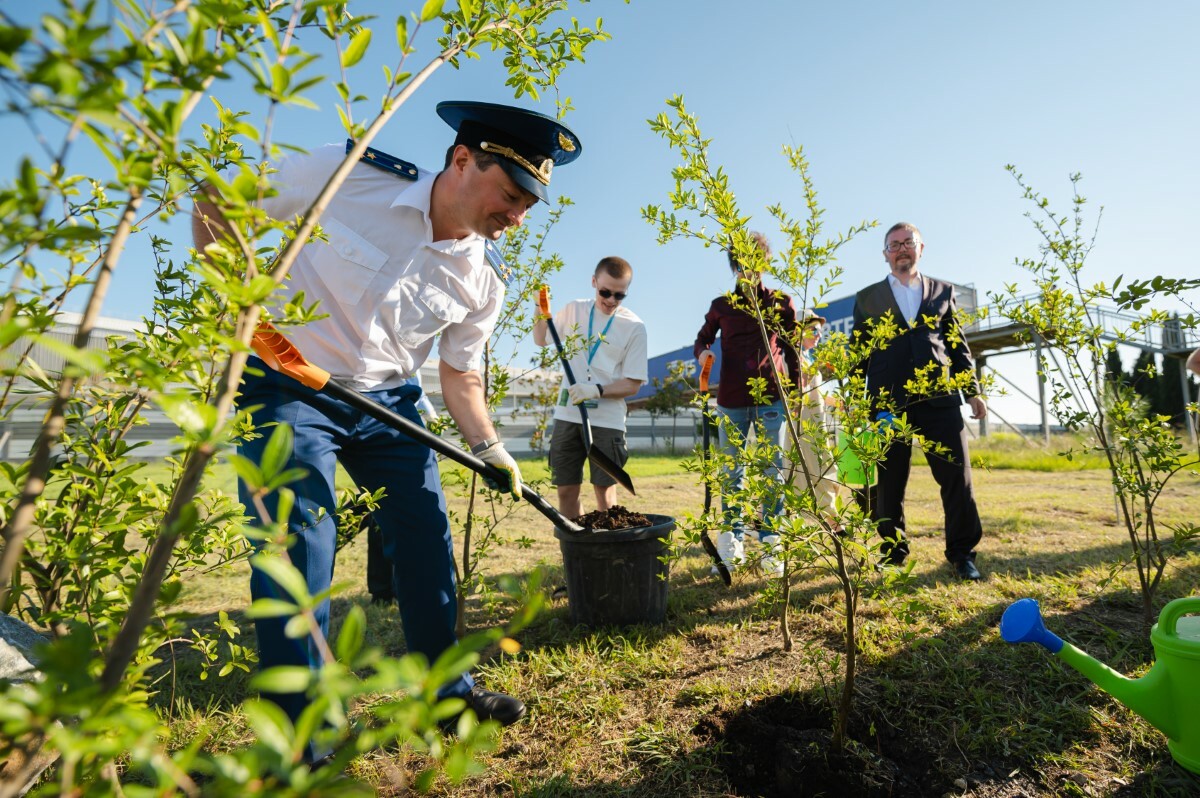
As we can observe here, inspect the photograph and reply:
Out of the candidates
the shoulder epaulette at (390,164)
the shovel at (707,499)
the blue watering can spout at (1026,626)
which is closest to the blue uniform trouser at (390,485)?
the shoulder epaulette at (390,164)

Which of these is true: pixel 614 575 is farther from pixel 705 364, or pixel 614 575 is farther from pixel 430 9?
pixel 430 9

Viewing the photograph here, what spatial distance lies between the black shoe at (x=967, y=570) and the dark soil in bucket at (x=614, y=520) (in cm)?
177

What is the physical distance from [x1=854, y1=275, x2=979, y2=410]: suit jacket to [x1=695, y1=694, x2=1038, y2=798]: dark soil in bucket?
2145mm

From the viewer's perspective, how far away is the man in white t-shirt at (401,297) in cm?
185

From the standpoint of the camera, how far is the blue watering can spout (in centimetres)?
161

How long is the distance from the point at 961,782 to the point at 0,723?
2.01 metres

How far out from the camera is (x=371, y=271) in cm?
198

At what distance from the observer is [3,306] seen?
680 mm

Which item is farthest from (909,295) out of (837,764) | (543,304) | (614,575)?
(837,764)

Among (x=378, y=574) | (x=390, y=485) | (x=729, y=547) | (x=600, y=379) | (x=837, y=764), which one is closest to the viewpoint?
(x=837, y=764)

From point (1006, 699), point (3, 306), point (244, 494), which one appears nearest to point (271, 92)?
point (3, 306)

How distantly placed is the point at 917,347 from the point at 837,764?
103 inches

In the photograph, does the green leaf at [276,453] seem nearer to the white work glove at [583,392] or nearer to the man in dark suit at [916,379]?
the white work glove at [583,392]

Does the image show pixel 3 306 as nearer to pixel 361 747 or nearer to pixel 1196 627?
pixel 361 747
